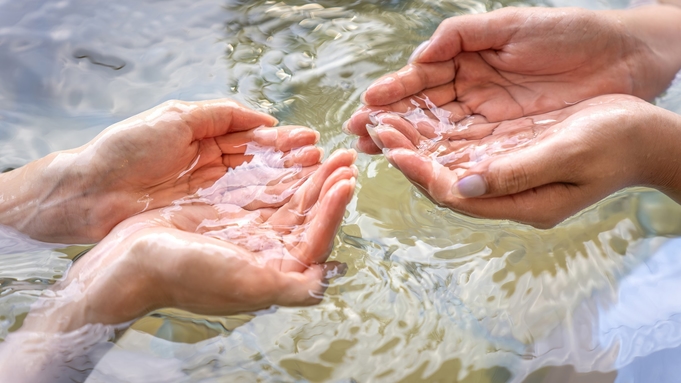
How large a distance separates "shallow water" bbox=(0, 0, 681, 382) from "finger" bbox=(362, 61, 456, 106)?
406 mm

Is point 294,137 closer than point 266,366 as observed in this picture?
No

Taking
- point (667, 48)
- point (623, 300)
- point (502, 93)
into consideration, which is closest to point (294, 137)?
point (502, 93)

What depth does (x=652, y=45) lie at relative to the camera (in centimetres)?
201

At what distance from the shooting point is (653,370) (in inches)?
68.2

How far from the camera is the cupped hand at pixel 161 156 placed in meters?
1.59

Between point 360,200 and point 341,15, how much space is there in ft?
3.39

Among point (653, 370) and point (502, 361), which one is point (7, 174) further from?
point (653, 370)

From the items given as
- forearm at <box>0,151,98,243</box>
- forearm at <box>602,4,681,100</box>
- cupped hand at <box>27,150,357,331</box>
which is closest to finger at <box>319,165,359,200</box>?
cupped hand at <box>27,150,357,331</box>

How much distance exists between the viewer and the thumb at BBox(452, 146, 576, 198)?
1369 millimetres

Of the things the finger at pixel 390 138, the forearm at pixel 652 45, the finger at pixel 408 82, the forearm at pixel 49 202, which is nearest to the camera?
the finger at pixel 390 138

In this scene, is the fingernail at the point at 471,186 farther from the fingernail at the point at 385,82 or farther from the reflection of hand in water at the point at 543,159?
the fingernail at the point at 385,82

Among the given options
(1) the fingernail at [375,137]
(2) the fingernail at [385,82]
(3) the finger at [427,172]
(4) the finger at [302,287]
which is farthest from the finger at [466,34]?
(4) the finger at [302,287]

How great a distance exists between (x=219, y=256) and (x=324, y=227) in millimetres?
266

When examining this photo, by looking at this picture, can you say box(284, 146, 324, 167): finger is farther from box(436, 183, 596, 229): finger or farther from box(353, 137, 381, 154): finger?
box(436, 183, 596, 229): finger
